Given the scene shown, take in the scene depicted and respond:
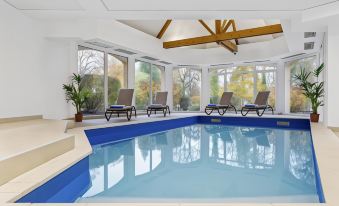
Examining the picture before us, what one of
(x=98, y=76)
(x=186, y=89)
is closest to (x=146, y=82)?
(x=186, y=89)

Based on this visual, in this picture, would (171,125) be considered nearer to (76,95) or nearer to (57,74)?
(76,95)

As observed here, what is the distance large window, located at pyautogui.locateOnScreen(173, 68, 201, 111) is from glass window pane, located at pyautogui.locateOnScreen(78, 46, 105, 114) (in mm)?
4949

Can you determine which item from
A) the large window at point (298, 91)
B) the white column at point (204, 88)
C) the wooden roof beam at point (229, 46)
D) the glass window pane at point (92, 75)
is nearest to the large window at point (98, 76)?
the glass window pane at point (92, 75)

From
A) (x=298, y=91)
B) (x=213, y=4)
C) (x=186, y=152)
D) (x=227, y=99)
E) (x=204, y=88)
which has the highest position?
(x=213, y=4)

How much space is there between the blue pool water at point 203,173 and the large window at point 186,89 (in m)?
7.93

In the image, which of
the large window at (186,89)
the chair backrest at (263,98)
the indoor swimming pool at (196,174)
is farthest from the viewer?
the large window at (186,89)

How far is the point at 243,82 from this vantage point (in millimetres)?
12055

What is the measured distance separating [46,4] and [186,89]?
891cm

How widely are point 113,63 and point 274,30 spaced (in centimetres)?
570

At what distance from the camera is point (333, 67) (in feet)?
17.8

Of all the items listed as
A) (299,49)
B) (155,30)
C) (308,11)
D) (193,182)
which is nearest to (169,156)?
(193,182)

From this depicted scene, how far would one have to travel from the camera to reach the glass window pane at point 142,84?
10.6 meters

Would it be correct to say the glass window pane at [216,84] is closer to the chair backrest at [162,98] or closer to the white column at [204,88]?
the white column at [204,88]

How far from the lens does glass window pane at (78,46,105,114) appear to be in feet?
26.3
